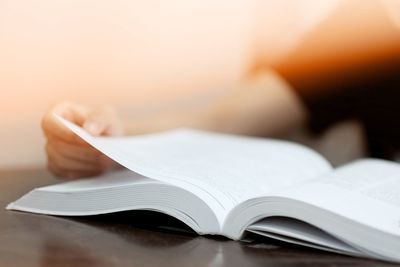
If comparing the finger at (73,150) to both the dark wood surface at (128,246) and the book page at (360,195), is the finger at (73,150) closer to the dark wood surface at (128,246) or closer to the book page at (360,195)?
the dark wood surface at (128,246)

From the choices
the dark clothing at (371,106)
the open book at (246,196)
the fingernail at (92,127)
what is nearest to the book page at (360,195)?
the open book at (246,196)

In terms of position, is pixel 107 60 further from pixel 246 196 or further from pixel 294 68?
pixel 246 196

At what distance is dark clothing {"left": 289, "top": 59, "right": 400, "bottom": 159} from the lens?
1.51m

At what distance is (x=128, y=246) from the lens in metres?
0.66

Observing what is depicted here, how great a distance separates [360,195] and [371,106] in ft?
2.84

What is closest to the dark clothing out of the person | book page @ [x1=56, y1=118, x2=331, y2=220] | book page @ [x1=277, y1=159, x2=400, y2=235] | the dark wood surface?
the person

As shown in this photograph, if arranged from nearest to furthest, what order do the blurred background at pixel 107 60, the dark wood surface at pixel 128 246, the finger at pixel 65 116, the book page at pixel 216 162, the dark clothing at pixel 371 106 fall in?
the dark wood surface at pixel 128 246 → the book page at pixel 216 162 → the finger at pixel 65 116 → the blurred background at pixel 107 60 → the dark clothing at pixel 371 106

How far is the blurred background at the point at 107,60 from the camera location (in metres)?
1.31

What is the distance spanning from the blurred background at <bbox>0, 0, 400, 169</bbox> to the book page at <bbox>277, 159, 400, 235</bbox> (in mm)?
681

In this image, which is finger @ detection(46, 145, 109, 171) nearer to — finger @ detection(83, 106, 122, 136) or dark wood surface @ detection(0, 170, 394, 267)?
finger @ detection(83, 106, 122, 136)

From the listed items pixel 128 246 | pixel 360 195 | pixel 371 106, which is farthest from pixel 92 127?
pixel 371 106

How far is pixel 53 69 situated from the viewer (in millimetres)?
1372

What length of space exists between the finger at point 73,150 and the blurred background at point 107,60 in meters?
0.39

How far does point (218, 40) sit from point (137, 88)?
1.00 feet
